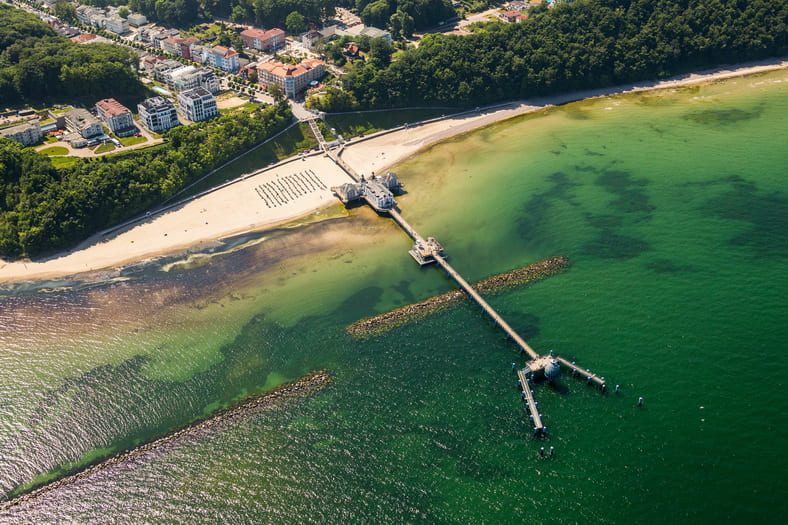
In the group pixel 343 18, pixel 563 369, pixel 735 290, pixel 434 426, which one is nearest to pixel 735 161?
pixel 735 290

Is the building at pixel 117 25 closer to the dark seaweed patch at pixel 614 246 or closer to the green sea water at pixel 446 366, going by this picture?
the green sea water at pixel 446 366

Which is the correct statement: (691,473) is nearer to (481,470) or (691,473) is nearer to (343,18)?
(481,470)

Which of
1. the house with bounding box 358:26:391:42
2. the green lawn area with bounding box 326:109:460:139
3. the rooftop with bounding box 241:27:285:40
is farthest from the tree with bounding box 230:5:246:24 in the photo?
the green lawn area with bounding box 326:109:460:139

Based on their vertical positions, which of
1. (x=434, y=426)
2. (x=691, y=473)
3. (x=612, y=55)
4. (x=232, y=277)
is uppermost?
(x=612, y=55)

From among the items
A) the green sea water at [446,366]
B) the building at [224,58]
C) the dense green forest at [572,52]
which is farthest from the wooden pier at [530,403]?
the building at [224,58]

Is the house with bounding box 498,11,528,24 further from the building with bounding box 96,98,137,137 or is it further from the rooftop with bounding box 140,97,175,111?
the building with bounding box 96,98,137,137

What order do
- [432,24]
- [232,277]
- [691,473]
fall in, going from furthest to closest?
[432,24]
[232,277]
[691,473]

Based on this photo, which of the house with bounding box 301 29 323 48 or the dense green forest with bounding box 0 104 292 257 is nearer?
the dense green forest with bounding box 0 104 292 257
